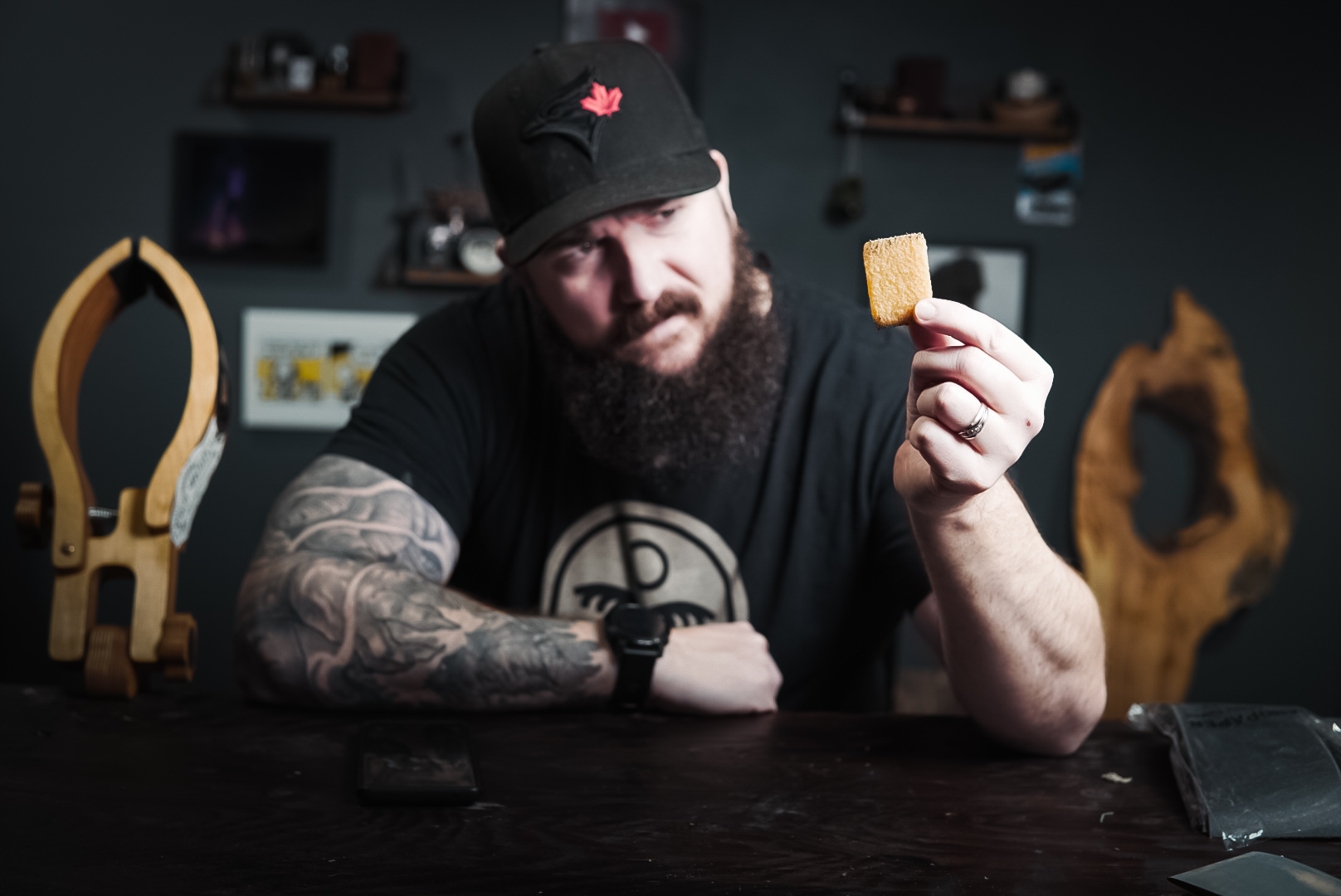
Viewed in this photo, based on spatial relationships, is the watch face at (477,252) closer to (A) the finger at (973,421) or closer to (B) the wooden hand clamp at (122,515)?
(B) the wooden hand clamp at (122,515)

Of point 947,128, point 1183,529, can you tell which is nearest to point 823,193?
point 947,128

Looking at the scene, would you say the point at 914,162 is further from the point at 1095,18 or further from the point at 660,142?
the point at 660,142

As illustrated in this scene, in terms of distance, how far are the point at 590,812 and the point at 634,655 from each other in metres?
0.30

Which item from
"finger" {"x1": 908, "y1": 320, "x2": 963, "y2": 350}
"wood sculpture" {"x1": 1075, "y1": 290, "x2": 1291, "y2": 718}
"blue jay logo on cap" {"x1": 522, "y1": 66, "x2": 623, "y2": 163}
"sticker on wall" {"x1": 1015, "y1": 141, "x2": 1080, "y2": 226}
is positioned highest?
"sticker on wall" {"x1": 1015, "y1": 141, "x2": 1080, "y2": 226}

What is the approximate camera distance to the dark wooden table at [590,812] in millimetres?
706

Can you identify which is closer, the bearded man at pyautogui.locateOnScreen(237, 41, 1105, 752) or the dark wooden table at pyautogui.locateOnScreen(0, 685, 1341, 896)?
the dark wooden table at pyautogui.locateOnScreen(0, 685, 1341, 896)

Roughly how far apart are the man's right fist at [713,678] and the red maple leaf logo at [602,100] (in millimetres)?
655

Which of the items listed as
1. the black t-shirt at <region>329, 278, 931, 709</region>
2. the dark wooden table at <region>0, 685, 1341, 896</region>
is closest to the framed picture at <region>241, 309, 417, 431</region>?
the black t-shirt at <region>329, 278, 931, 709</region>

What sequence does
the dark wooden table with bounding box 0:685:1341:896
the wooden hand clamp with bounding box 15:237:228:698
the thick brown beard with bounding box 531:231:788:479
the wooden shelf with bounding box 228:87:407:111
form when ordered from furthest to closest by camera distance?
the wooden shelf with bounding box 228:87:407:111 → the thick brown beard with bounding box 531:231:788:479 → the wooden hand clamp with bounding box 15:237:228:698 → the dark wooden table with bounding box 0:685:1341:896

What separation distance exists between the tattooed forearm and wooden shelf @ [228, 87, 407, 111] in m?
2.21

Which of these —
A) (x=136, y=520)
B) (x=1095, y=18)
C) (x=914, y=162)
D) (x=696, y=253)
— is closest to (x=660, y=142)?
(x=696, y=253)

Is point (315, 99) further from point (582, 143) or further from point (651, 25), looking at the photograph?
point (582, 143)

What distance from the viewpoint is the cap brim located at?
125 centimetres

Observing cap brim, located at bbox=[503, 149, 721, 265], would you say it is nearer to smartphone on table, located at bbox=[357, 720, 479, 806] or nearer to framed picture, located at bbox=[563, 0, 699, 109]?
smartphone on table, located at bbox=[357, 720, 479, 806]
